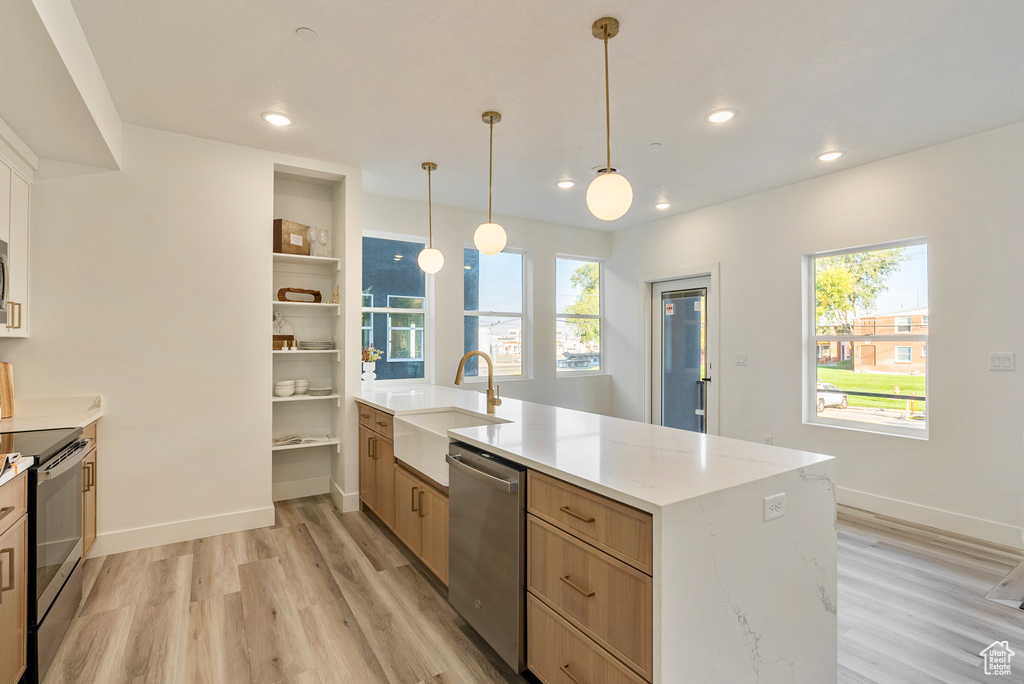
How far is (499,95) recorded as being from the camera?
270 centimetres

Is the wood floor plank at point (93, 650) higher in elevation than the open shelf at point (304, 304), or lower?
lower

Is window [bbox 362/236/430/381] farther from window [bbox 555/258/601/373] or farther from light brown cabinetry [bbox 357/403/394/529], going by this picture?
window [bbox 555/258/601/373]

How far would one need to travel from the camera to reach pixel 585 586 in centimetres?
150

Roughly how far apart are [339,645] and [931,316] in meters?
4.14

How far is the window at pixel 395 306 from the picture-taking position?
4.66 metres

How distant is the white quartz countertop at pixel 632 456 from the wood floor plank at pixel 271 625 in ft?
3.59

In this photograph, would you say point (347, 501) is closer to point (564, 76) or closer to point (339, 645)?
point (339, 645)

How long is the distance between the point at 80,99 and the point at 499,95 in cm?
193

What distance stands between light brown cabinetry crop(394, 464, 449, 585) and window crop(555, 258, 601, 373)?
315cm

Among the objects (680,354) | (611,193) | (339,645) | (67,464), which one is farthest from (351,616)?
(680,354)

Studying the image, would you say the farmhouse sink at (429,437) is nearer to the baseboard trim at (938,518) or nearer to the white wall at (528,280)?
the white wall at (528,280)

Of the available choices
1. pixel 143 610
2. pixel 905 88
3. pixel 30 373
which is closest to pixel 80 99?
pixel 30 373

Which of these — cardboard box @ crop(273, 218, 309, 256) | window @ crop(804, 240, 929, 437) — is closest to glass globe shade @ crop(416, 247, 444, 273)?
cardboard box @ crop(273, 218, 309, 256)

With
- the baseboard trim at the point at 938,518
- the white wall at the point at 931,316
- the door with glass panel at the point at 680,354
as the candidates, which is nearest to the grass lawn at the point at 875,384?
the white wall at the point at 931,316
